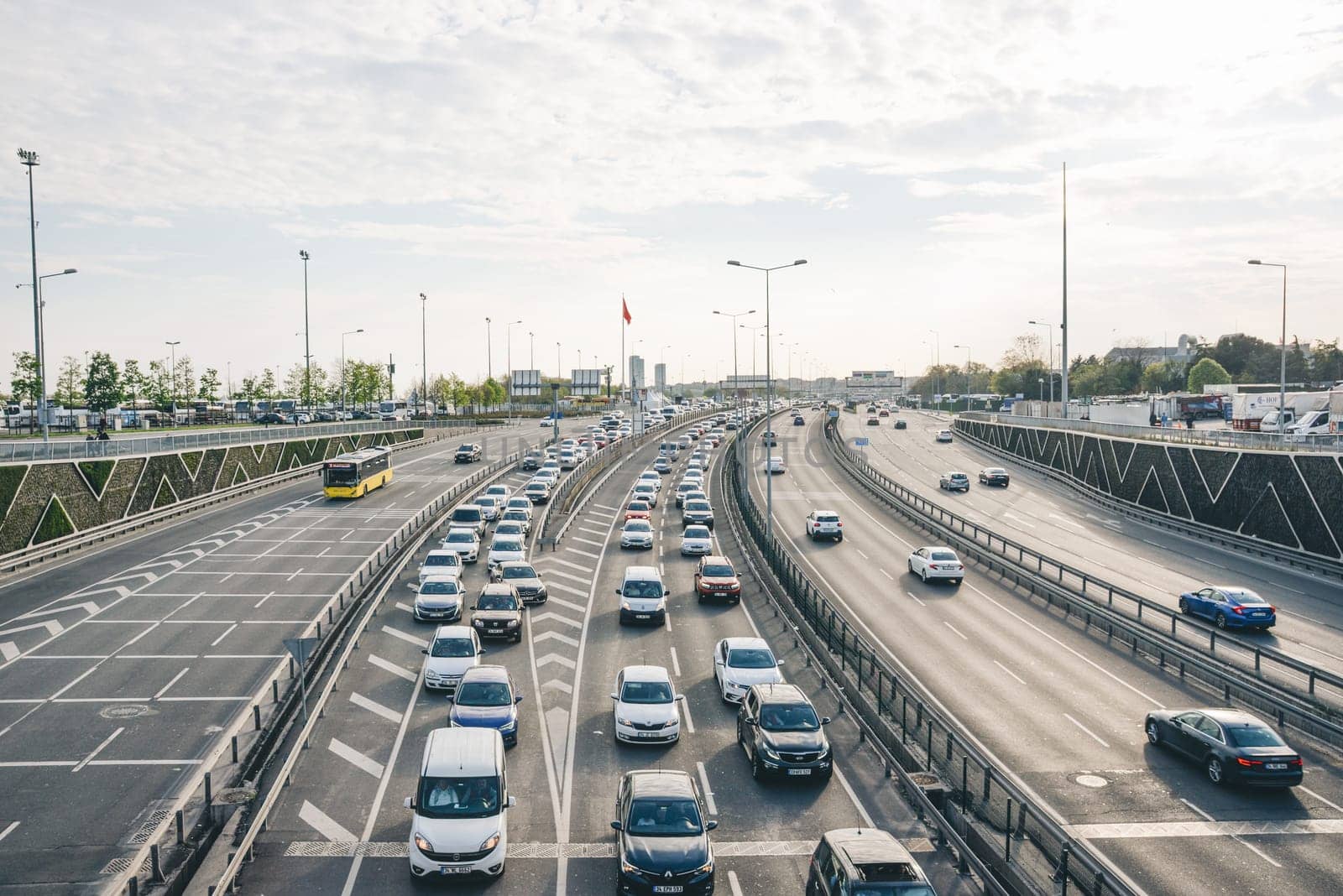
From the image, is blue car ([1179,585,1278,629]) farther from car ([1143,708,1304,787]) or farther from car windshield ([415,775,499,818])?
car windshield ([415,775,499,818])

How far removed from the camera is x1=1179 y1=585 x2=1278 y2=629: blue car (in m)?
29.3

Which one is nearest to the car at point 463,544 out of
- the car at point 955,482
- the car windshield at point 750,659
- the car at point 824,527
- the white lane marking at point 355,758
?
the car at point 824,527

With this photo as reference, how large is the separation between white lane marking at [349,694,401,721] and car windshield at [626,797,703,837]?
9427 millimetres

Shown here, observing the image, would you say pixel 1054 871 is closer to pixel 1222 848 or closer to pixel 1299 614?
pixel 1222 848

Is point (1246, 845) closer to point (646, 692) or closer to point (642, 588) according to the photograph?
point (646, 692)

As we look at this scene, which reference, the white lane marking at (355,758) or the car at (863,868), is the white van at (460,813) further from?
the car at (863,868)

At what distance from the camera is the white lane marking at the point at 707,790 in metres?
16.8

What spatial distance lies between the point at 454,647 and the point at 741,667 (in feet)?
24.3

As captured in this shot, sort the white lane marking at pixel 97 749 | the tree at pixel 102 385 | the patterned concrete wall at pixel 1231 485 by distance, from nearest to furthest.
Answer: the white lane marking at pixel 97 749
the patterned concrete wall at pixel 1231 485
the tree at pixel 102 385

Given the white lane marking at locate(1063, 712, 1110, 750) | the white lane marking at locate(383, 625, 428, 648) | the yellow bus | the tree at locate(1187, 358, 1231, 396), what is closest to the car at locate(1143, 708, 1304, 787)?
the white lane marking at locate(1063, 712, 1110, 750)

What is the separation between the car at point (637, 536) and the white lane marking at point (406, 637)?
55.6 feet

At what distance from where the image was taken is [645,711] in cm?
1981

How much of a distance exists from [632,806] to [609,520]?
132 feet

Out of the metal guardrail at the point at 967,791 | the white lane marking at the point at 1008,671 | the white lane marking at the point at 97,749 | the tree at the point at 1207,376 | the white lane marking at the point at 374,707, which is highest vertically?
the tree at the point at 1207,376
